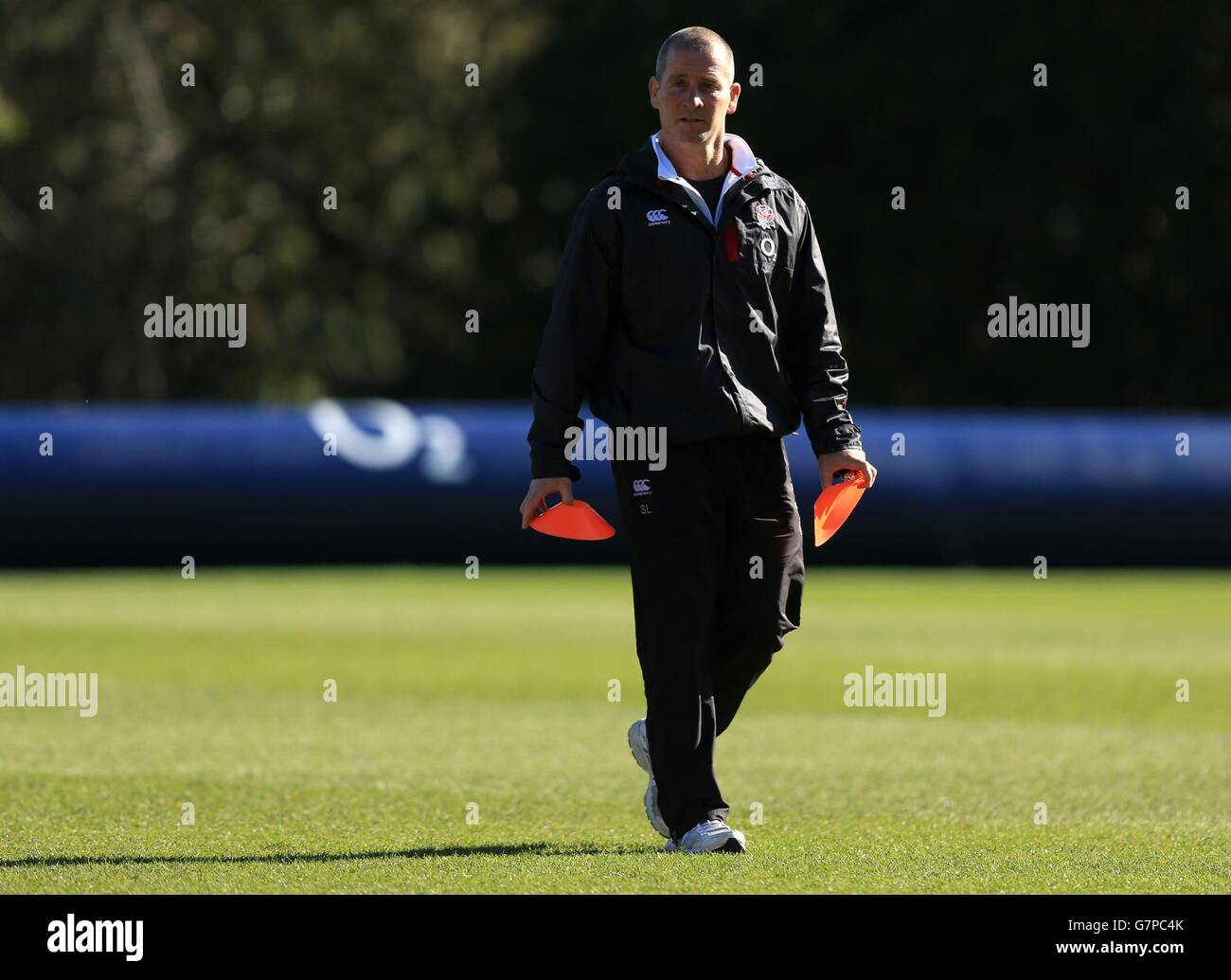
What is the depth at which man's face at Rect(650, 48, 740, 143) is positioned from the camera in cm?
637

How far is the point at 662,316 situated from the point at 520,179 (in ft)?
95.5

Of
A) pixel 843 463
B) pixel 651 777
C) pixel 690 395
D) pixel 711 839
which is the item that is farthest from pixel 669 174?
pixel 711 839

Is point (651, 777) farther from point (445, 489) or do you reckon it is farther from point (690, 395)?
point (445, 489)

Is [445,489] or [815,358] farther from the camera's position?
[445,489]

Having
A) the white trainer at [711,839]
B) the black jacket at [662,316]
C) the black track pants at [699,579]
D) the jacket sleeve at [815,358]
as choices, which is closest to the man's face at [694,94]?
the black jacket at [662,316]

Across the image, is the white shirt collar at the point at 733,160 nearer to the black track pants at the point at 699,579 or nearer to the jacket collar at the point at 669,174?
the jacket collar at the point at 669,174

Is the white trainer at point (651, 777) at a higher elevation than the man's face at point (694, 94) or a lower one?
lower

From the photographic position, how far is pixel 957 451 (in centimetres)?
2022

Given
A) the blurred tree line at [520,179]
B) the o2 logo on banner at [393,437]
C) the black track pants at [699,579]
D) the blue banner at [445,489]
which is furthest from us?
the blurred tree line at [520,179]

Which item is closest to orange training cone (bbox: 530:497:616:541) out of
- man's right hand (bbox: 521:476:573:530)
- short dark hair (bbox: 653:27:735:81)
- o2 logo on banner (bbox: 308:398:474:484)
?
man's right hand (bbox: 521:476:573:530)

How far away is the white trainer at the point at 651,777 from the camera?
666 centimetres

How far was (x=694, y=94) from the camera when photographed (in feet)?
21.0

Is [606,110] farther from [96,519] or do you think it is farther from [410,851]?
[410,851]

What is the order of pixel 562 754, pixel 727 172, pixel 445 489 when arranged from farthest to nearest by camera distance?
pixel 445 489, pixel 562 754, pixel 727 172
